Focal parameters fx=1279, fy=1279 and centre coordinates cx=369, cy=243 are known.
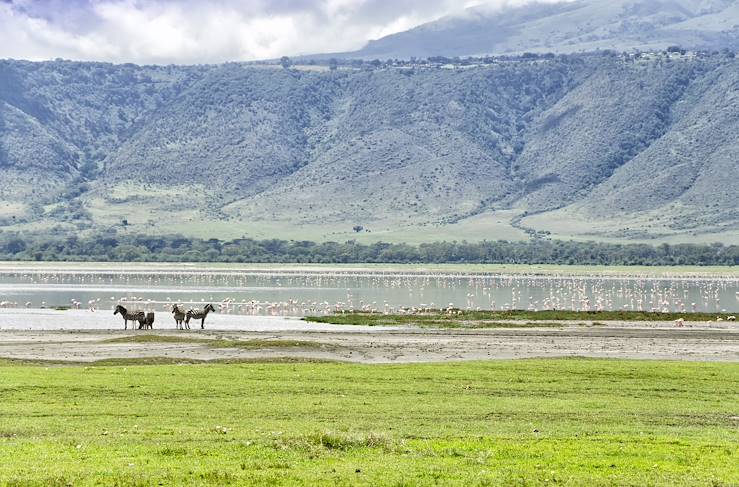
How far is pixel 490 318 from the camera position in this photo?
206 feet

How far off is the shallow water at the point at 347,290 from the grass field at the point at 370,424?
128ft

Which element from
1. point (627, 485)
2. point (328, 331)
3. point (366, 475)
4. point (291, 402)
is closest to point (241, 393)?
point (291, 402)

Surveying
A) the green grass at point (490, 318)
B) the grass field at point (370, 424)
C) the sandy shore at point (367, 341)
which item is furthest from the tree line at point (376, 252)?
the grass field at point (370, 424)

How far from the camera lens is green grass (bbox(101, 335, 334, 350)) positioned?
40.4m

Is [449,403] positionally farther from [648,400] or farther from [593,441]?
[593,441]

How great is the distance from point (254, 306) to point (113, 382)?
141 feet

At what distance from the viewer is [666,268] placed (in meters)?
153

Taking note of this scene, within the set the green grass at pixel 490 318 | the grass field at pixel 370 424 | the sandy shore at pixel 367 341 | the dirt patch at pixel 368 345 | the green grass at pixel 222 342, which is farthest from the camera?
the green grass at pixel 490 318

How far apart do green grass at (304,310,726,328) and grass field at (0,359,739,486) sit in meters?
25.0

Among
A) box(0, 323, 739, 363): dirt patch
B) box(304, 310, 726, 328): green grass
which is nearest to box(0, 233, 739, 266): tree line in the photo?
box(304, 310, 726, 328): green grass

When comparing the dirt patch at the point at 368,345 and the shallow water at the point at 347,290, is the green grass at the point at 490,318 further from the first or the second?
the shallow water at the point at 347,290

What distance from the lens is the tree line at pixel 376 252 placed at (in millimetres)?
166125

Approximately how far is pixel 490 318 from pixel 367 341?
1895cm

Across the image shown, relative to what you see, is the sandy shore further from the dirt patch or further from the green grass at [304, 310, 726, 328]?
the green grass at [304, 310, 726, 328]
